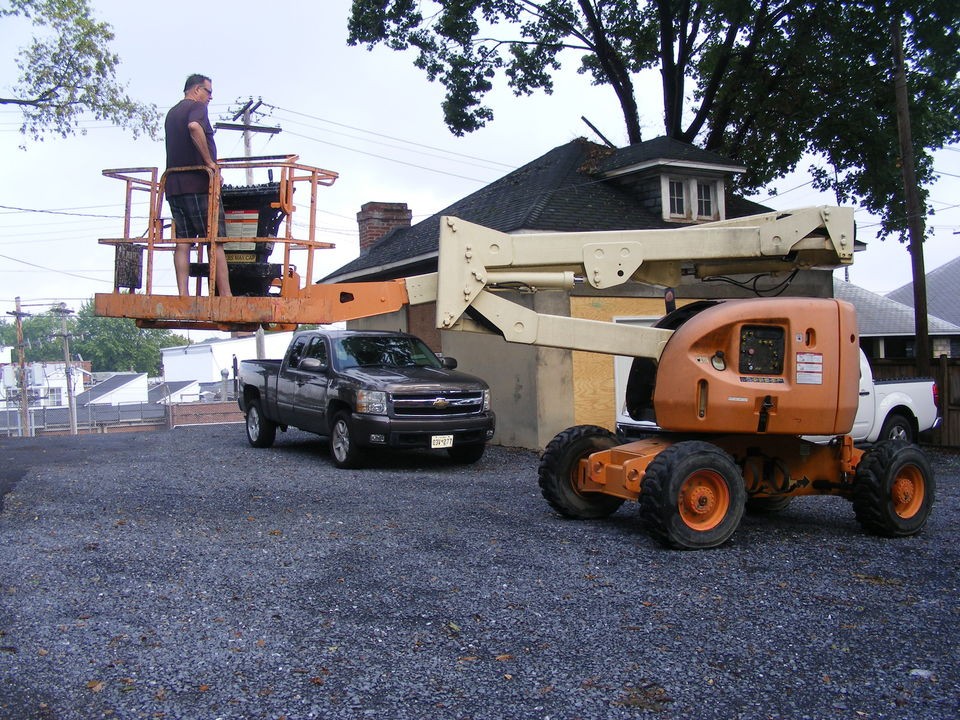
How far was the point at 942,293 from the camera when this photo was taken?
40.9m

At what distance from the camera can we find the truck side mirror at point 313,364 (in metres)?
12.8

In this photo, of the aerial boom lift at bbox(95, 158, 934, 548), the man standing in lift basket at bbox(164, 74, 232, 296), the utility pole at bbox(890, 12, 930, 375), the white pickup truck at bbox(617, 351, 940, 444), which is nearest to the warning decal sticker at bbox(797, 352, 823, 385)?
the aerial boom lift at bbox(95, 158, 934, 548)

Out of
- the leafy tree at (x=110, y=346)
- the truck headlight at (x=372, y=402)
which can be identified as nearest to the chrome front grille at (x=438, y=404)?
the truck headlight at (x=372, y=402)

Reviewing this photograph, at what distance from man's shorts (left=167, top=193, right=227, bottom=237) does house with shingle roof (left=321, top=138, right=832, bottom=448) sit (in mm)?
8394

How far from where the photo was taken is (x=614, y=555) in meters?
6.93

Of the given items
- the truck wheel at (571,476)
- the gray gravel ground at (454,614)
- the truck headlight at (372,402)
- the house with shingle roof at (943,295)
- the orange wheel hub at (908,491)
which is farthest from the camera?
the house with shingle roof at (943,295)

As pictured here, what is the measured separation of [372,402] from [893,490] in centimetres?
652

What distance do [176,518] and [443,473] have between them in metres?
4.31

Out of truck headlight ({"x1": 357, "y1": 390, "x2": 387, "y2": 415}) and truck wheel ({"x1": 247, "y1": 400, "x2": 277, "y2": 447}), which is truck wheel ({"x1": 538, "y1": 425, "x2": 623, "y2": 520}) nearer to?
truck headlight ({"x1": 357, "y1": 390, "x2": 387, "y2": 415})

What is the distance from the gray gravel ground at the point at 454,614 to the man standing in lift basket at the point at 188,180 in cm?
228

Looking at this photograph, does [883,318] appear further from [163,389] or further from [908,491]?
[163,389]

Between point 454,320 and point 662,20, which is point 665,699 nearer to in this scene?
Answer: point 454,320

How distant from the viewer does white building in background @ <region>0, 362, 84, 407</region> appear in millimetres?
62625

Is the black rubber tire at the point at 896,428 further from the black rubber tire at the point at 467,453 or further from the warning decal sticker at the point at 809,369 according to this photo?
the warning decal sticker at the point at 809,369
